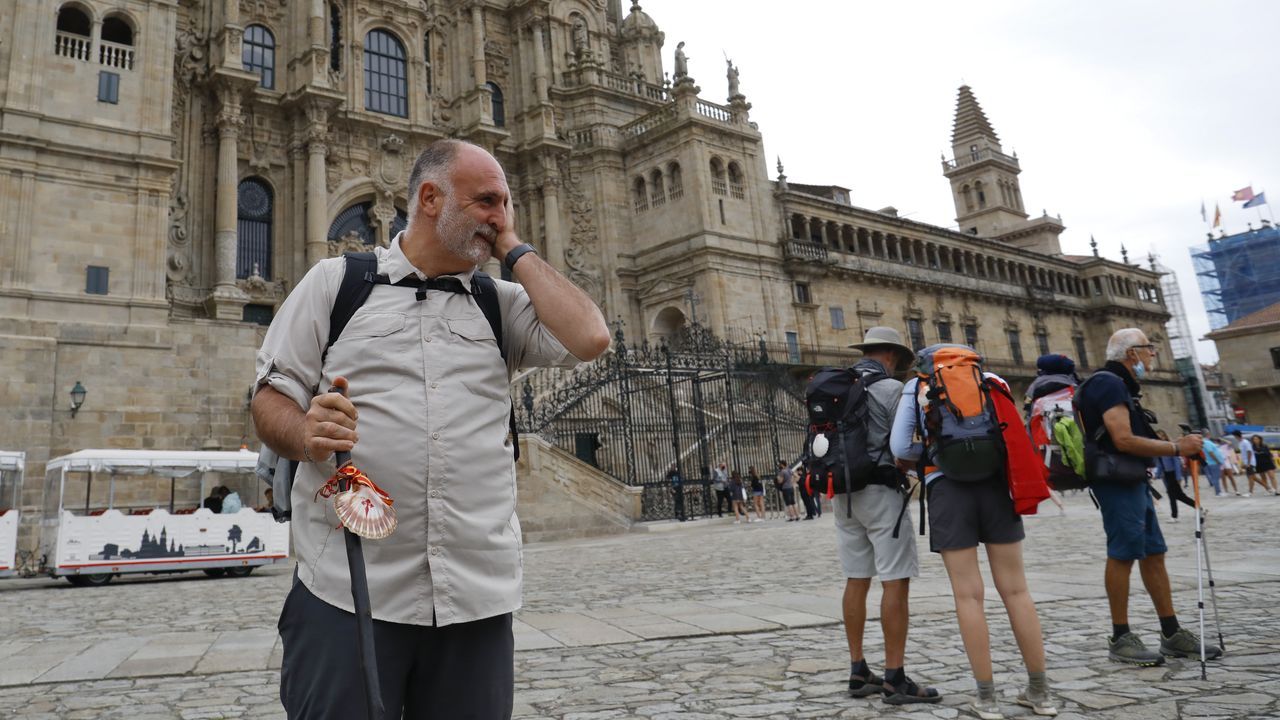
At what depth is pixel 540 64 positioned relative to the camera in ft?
112

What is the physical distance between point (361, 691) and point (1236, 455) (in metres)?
28.8

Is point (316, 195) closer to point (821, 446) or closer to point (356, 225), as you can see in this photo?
point (356, 225)

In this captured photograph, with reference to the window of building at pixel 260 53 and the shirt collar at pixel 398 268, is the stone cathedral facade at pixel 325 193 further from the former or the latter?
the shirt collar at pixel 398 268

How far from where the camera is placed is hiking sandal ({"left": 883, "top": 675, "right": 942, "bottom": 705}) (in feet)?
13.4

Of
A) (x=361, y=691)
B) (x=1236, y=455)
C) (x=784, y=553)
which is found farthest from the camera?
(x=1236, y=455)

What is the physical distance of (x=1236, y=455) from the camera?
2428cm

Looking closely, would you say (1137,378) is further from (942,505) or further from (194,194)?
(194,194)

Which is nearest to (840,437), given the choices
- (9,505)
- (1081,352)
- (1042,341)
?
(9,505)

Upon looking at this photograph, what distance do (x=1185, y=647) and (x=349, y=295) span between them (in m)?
4.86

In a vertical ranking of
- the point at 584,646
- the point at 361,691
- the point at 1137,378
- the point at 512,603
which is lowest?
the point at 584,646

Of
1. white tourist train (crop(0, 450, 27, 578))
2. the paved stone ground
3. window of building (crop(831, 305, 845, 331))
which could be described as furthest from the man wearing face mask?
window of building (crop(831, 305, 845, 331))

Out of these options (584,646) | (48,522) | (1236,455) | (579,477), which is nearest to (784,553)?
(584,646)

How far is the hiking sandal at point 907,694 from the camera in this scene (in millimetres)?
4078

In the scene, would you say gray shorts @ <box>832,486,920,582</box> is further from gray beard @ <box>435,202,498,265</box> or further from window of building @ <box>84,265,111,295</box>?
window of building @ <box>84,265,111,295</box>
